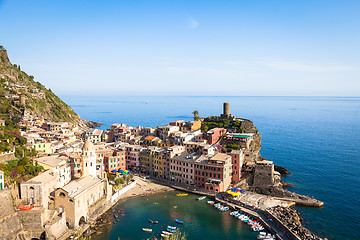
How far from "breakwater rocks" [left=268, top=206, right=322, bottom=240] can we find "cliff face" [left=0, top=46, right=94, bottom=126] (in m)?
75.5

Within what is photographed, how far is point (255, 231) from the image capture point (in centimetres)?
4191

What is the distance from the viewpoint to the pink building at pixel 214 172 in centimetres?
5569

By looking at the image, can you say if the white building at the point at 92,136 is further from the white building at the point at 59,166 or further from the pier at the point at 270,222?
the pier at the point at 270,222

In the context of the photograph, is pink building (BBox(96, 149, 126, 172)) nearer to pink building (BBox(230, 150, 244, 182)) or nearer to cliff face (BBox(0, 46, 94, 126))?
pink building (BBox(230, 150, 244, 182))

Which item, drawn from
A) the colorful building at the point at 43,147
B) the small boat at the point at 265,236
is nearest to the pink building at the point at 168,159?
the colorful building at the point at 43,147

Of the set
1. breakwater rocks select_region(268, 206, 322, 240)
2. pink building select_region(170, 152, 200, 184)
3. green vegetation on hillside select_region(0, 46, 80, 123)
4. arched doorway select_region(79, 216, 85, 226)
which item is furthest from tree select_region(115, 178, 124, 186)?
green vegetation on hillside select_region(0, 46, 80, 123)

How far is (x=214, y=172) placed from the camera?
56.4 metres

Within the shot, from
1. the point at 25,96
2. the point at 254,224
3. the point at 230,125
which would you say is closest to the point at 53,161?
the point at 254,224

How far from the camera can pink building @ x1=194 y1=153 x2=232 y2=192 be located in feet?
183

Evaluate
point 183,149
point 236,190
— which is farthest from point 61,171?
point 236,190

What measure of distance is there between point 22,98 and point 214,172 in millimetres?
75971

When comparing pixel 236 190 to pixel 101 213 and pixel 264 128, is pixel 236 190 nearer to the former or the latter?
pixel 101 213

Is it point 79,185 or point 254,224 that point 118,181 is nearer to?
point 79,185

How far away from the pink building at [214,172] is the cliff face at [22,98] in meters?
58.8
